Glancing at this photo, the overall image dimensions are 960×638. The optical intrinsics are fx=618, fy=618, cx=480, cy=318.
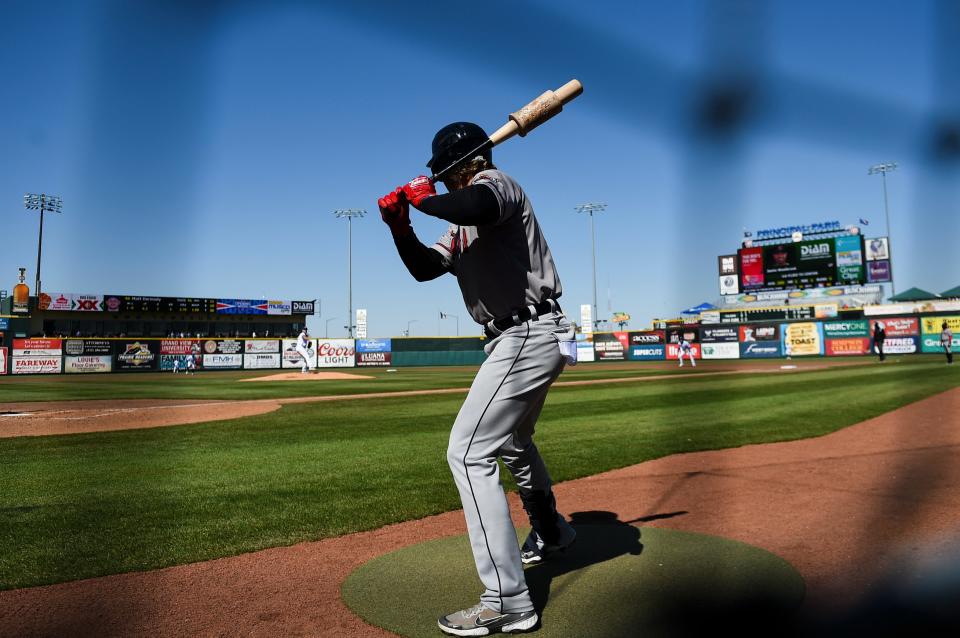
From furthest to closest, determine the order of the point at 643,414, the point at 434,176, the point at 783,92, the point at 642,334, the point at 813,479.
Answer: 1. the point at 642,334
2. the point at 643,414
3. the point at 813,479
4. the point at 434,176
5. the point at 783,92

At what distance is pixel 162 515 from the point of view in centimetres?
430

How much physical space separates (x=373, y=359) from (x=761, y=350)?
27137 mm

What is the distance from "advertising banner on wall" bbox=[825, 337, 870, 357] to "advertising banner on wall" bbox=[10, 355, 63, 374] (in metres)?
45.9

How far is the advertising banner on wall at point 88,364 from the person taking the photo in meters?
37.2

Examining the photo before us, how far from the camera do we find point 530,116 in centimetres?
231

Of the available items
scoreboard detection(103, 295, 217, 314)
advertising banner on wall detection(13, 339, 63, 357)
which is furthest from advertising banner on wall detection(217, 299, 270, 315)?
advertising banner on wall detection(13, 339, 63, 357)

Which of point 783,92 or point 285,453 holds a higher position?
point 783,92

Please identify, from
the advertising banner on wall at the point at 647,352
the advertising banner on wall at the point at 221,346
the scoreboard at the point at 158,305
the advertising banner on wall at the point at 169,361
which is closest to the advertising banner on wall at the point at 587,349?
the advertising banner on wall at the point at 647,352

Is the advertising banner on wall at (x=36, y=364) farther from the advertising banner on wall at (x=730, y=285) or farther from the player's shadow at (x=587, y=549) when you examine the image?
the advertising banner on wall at (x=730, y=285)

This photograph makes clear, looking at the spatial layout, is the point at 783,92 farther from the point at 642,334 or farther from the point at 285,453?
the point at 642,334

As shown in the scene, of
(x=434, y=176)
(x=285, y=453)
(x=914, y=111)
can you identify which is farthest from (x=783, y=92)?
(x=285, y=453)

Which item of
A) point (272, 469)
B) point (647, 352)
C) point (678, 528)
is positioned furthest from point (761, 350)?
point (678, 528)

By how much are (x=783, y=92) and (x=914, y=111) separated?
60 centimetres

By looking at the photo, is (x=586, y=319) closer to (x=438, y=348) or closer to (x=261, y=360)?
(x=438, y=348)
